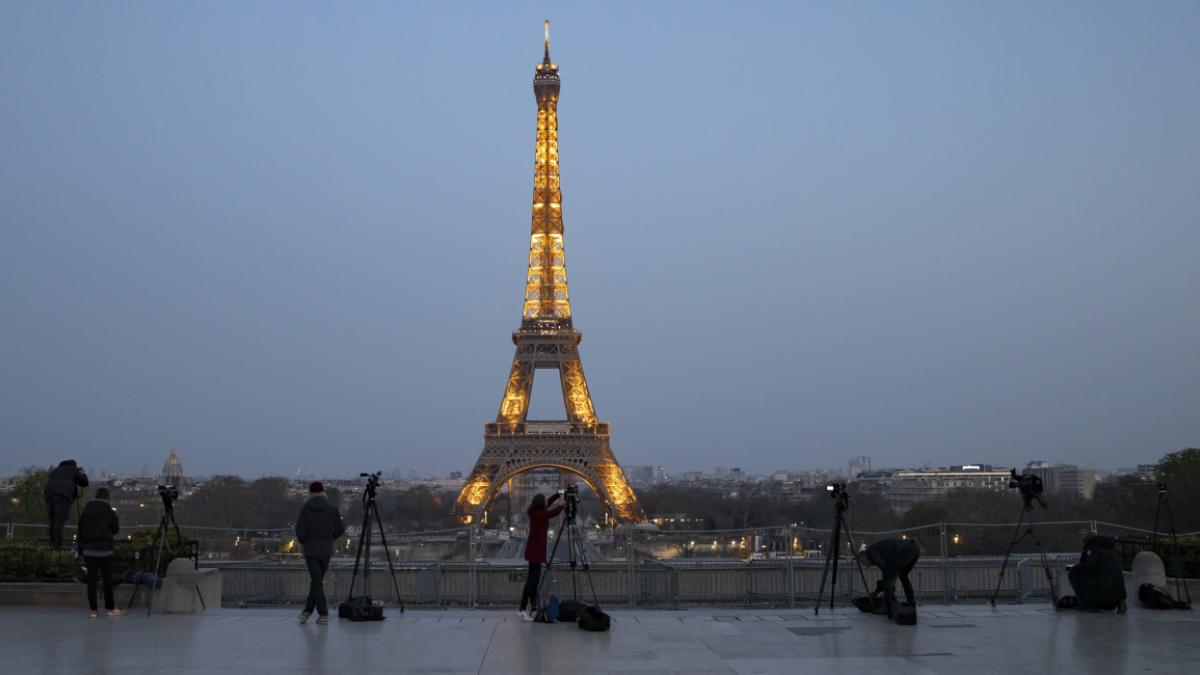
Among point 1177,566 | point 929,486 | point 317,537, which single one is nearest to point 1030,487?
point 1177,566

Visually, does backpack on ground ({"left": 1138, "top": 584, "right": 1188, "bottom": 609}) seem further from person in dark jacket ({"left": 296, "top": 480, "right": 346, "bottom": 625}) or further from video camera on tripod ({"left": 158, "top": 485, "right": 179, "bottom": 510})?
video camera on tripod ({"left": 158, "top": 485, "right": 179, "bottom": 510})

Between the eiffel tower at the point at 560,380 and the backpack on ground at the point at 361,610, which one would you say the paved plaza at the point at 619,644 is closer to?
the backpack on ground at the point at 361,610

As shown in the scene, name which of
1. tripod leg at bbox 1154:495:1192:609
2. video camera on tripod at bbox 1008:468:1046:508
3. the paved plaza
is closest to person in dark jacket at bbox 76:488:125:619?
the paved plaza

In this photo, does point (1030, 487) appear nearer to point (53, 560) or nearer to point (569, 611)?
point (569, 611)

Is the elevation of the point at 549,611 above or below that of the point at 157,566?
below

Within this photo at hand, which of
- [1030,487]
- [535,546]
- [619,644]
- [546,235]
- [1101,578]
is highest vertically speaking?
[546,235]

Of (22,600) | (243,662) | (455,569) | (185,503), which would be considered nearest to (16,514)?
(185,503)

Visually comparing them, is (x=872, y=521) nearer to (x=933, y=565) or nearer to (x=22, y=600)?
(x=933, y=565)
